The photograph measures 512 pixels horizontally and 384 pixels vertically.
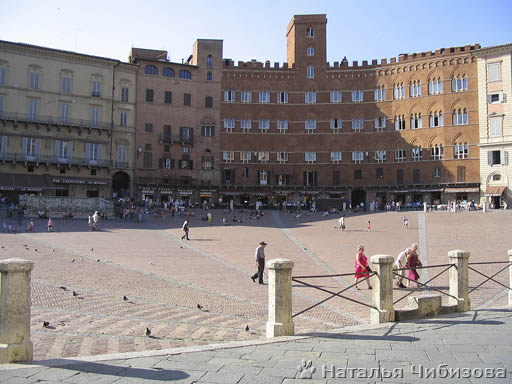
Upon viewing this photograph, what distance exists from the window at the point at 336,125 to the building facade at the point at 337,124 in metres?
0.13

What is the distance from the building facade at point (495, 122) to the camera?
4878 cm

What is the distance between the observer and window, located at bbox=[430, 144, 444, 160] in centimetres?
5284

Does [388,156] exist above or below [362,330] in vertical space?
above

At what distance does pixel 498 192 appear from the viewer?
48.0m

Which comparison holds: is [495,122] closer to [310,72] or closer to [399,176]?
[399,176]

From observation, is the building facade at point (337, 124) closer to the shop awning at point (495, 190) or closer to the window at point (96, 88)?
the shop awning at point (495, 190)

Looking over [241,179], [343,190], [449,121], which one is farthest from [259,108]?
[449,121]

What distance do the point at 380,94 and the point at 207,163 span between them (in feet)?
75.7

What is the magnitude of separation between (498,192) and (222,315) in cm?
4560

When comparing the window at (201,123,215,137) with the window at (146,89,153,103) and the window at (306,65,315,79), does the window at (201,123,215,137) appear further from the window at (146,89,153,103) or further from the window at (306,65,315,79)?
→ the window at (306,65,315,79)

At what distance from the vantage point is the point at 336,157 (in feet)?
190

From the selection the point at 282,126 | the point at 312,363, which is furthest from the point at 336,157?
the point at 312,363

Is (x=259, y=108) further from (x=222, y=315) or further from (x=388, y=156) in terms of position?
(x=222, y=315)

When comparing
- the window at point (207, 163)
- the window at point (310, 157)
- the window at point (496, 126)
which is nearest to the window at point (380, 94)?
the window at point (310, 157)
